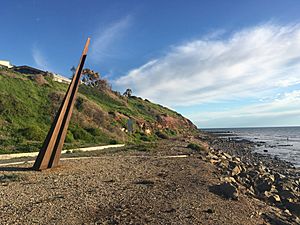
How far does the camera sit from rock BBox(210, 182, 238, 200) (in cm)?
923

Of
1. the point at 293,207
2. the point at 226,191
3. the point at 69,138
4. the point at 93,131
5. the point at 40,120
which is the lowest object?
the point at 293,207

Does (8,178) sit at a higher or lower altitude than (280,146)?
lower

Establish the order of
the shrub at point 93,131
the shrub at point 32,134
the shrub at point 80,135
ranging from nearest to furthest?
→ 1. the shrub at point 32,134
2. the shrub at point 80,135
3. the shrub at point 93,131

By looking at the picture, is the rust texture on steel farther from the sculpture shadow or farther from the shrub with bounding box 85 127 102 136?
the shrub with bounding box 85 127 102 136

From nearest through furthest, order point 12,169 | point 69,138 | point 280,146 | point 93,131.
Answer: point 12,169
point 69,138
point 93,131
point 280,146

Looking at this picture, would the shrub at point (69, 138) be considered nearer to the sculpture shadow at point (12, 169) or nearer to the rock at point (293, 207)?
the sculpture shadow at point (12, 169)

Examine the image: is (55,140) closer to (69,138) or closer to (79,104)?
(69,138)

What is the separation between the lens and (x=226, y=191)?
31.5 feet

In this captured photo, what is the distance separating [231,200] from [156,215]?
10.0ft

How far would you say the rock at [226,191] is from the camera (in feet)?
30.3

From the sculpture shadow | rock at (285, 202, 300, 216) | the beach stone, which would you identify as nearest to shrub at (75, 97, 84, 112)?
the sculpture shadow

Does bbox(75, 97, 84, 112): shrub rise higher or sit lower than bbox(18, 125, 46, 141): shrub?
higher

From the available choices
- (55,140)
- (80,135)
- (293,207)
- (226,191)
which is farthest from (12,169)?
(80,135)

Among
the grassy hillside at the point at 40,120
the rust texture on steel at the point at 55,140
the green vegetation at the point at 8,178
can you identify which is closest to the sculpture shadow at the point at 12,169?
the rust texture on steel at the point at 55,140
